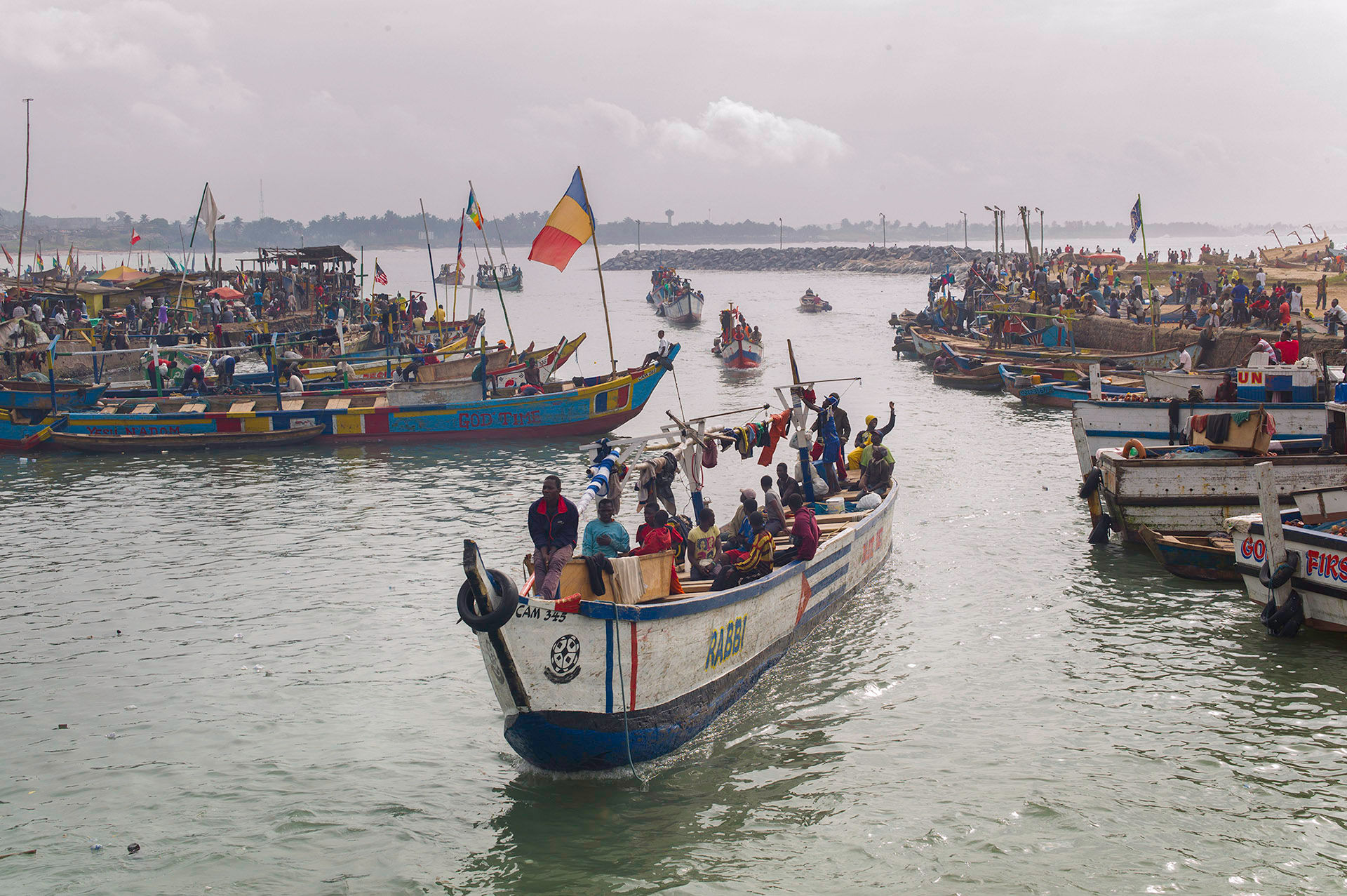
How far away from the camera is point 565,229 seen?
21.9m

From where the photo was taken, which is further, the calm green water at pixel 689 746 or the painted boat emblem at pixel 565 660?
the painted boat emblem at pixel 565 660

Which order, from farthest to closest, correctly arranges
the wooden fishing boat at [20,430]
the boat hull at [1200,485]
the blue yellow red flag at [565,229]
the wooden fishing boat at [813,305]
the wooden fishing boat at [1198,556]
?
1. the wooden fishing boat at [813,305]
2. the wooden fishing boat at [20,430]
3. the blue yellow red flag at [565,229]
4. the boat hull at [1200,485]
5. the wooden fishing boat at [1198,556]

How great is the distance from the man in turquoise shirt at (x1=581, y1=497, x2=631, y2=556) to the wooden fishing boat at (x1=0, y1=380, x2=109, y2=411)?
24.2m

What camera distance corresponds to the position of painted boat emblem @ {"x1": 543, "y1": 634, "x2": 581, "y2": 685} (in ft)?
29.4

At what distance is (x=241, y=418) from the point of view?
2842cm

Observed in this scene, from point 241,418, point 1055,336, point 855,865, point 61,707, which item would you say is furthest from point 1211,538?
point 1055,336

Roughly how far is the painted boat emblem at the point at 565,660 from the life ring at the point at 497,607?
69 cm

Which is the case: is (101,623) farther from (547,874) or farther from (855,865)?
(855,865)

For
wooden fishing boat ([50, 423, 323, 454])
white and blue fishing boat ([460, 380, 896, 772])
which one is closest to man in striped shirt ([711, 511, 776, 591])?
white and blue fishing boat ([460, 380, 896, 772])

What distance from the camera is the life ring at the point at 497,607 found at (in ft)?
27.5

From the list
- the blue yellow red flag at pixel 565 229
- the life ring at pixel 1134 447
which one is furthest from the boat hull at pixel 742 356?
the life ring at pixel 1134 447

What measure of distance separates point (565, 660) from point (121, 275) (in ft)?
213

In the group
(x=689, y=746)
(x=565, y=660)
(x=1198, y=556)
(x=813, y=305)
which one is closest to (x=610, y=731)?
(x=565, y=660)

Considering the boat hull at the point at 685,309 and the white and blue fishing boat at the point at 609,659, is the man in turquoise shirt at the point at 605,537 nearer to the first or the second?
the white and blue fishing boat at the point at 609,659
